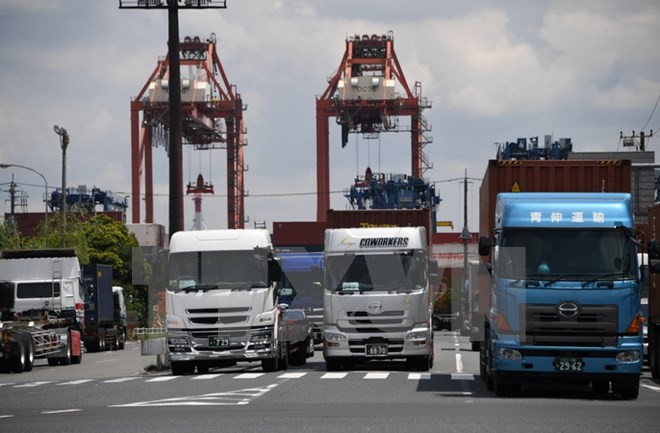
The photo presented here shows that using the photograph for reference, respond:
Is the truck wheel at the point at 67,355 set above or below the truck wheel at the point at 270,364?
below

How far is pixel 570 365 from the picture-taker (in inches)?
769

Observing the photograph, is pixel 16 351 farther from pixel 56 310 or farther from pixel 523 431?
pixel 523 431

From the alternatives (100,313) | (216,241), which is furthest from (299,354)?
(100,313)

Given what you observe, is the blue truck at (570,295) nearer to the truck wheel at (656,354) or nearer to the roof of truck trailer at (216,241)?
the truck wheel at (656,354)

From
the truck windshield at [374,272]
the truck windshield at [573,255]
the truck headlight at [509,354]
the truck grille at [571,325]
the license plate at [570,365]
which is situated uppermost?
the truck windshield at [573,255]

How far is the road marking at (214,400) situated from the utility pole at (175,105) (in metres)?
27.5

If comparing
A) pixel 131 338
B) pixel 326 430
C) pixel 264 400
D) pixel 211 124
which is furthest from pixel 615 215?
pixel 211 124

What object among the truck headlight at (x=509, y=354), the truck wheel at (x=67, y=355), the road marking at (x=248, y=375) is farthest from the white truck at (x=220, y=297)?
the truck wheel at (x=67, y=355)

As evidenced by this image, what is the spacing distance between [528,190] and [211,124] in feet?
281

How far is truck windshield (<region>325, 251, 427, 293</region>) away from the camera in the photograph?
27.1 meters

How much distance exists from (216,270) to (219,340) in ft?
4.62

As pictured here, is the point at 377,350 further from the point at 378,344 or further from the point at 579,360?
the point at 579,360

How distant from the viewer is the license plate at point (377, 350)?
27234 millimetres

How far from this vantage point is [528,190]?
2353cm
